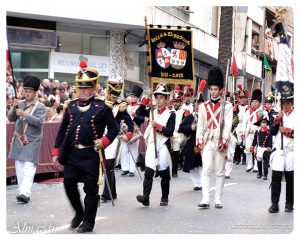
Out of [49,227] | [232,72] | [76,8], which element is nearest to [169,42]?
[49,227]

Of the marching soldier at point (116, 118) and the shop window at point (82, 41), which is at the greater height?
the shop window at point (82, 41)

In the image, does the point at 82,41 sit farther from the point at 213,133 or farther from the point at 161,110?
the point at 213,133

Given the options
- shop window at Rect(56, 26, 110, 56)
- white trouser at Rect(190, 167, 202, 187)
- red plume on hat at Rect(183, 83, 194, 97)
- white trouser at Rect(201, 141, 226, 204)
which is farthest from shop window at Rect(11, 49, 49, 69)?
white trouser at Rect(201, 141, 226, 204)

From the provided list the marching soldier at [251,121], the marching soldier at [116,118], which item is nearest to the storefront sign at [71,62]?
the marching soldier at [251,121]

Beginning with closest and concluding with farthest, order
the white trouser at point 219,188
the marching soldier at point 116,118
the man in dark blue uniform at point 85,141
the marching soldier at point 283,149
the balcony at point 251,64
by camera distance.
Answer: the man in dark blue uniform at point 85,141
the marching soldier at point 283,149
the white trouser at point 219,188
the marching soldier at point 116,118
the balcony at point 251,64

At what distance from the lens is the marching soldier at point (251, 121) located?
18.2 metres

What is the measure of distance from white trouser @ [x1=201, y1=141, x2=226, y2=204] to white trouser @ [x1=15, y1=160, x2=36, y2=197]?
2.60m

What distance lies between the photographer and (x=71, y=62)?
810 inches

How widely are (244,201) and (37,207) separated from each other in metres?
3.52

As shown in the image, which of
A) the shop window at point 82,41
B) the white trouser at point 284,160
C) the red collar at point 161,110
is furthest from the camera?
the shop window at point 82,41

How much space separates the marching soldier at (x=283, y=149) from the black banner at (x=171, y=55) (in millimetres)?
1748

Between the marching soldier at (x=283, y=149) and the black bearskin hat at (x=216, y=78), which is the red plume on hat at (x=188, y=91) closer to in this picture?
the black bearskin hat at (x=216, y=78)

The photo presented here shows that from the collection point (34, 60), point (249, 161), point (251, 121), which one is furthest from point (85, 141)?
point (34, 60)

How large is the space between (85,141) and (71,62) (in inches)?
461
